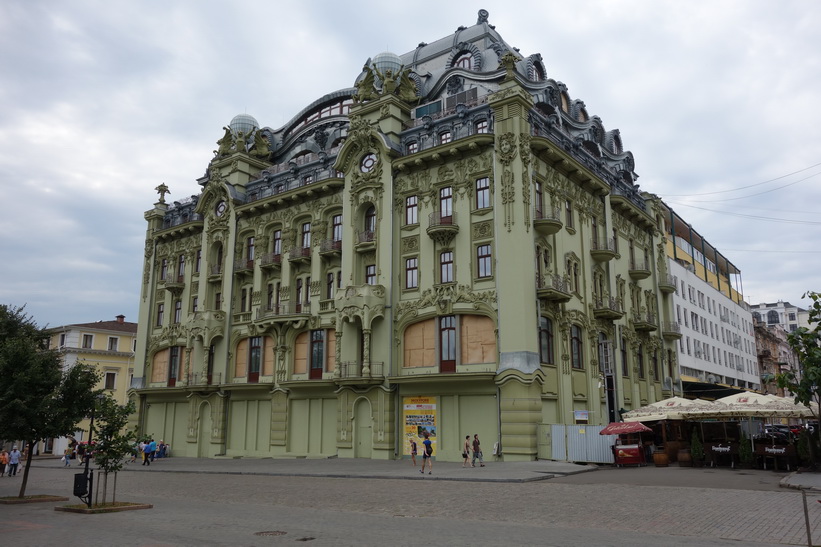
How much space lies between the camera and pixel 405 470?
A: 29219 millimetres

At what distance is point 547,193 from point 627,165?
16.8 meters

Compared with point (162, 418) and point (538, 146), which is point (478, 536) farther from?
point (162, 418)

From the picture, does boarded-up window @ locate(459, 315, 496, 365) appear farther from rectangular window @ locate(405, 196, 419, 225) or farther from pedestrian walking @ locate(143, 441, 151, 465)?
pedestrian walking @ locate(143, 441, 151, 465)

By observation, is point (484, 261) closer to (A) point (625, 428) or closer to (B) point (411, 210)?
(B) point (411, 210)

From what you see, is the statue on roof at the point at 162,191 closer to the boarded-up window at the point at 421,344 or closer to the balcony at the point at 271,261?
the balcony at the point at 271,261

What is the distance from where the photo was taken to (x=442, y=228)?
3525 cm

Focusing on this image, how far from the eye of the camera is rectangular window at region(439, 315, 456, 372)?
114 ft

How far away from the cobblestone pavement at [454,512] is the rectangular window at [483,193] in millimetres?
14409

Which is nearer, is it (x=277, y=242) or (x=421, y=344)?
(x=421, y=344)

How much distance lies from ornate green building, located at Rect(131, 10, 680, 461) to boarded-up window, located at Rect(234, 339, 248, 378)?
0.56 feet

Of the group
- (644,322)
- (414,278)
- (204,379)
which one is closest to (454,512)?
(414,278)

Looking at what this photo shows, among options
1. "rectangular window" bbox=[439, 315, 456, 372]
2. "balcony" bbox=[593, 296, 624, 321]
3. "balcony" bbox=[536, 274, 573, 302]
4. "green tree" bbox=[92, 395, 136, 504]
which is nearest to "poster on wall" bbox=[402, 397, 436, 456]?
"rectangular window" bbox=[439, 315, 456, 372]

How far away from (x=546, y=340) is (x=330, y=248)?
14773 mm

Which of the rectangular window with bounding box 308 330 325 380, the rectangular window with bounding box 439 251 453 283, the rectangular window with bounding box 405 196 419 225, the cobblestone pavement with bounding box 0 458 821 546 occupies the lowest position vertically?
the cobblestone pavement with bounding box 0 458 821 546
